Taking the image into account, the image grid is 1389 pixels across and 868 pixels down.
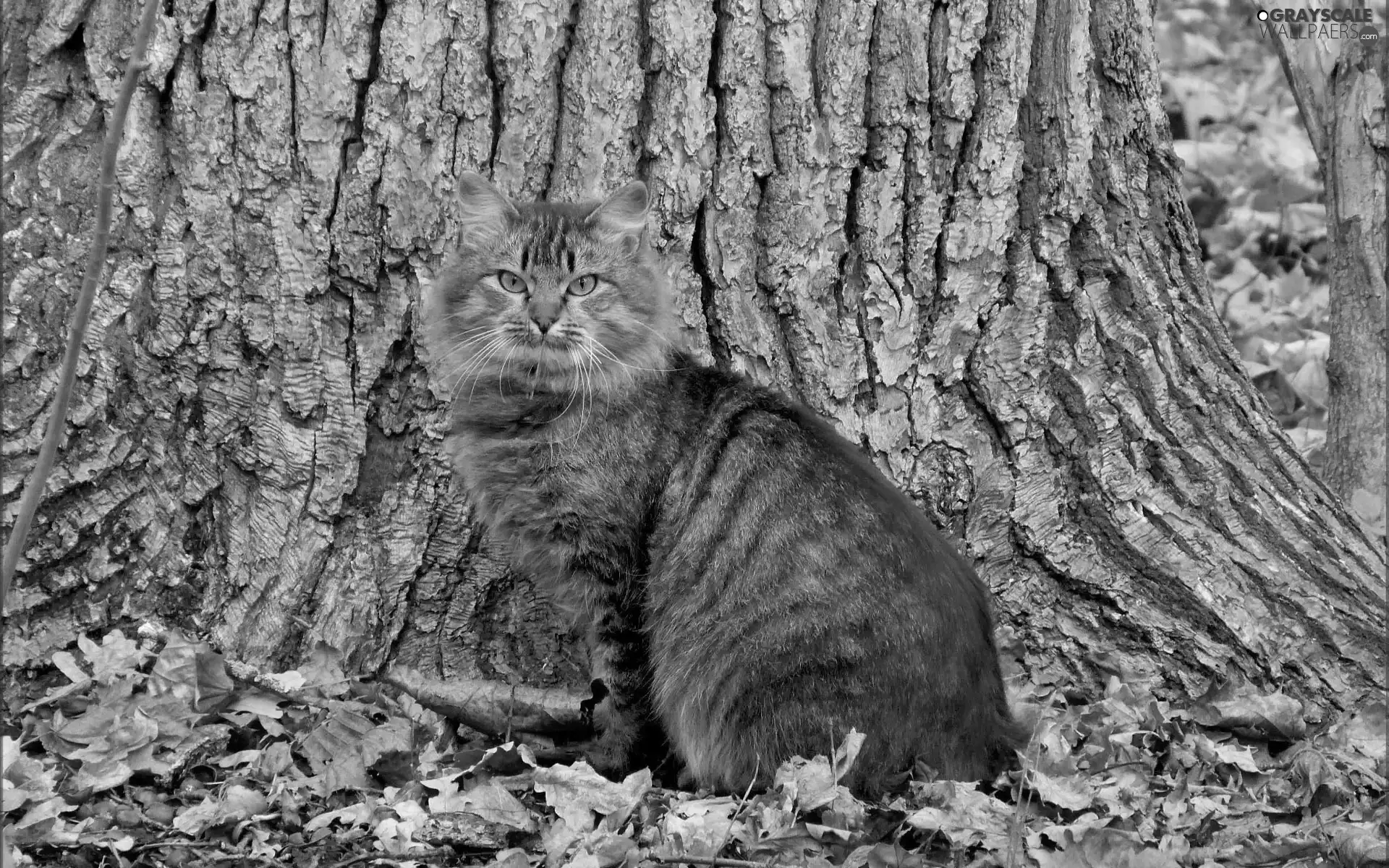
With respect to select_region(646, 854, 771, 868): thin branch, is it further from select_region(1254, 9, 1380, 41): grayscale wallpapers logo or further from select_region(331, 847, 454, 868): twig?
select_region(1254, 9, 1380, 41): grayscale wallpapers logo

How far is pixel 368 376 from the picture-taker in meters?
3.83

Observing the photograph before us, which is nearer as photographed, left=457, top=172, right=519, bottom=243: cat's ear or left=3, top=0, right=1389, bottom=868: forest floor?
left=3, top=0, right=1389, bottom=868: forest floor

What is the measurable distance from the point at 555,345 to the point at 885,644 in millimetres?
1371

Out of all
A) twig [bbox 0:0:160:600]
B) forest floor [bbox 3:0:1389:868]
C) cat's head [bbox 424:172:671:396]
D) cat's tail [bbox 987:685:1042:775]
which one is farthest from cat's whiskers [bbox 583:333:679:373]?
twig [bbox 0:0:160:600]

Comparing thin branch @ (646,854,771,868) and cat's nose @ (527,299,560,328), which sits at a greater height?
cat's nose @ (527,299,560,328)

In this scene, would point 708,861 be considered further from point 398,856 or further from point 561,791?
point 398,856

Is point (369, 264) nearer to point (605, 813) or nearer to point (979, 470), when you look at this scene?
point (605, 813)

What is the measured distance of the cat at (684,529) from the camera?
11.0 feet

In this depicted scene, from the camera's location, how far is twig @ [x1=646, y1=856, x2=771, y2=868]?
2.94 meters

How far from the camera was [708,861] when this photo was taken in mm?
2957

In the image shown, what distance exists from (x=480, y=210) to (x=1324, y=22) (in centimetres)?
319

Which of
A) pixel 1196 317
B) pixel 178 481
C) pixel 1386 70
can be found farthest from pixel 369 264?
pixel 1386 70

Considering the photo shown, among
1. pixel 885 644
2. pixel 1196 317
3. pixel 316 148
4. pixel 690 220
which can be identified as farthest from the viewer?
pixel 1196 317

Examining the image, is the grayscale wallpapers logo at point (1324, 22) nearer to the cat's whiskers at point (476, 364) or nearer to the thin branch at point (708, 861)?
the cat's whiskers at point (476, 364)
